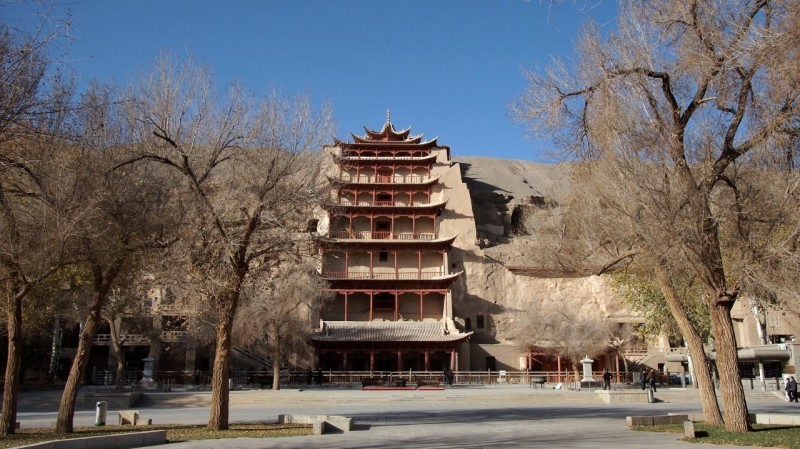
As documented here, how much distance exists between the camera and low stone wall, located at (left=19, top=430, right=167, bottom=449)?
9648 millimetres

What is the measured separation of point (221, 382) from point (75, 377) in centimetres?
330

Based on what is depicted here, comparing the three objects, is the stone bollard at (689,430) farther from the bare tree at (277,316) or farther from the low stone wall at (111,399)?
the bare tree at (277,316)

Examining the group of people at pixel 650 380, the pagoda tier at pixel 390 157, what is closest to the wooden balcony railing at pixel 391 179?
the pagoda tier at pixel 390 157

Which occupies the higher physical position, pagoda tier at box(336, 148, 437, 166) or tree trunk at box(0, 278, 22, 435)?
pagoda tier at box(336, 148, 437, 166)

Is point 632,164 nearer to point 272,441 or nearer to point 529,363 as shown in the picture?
point 272,441

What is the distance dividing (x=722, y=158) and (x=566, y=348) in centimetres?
2543

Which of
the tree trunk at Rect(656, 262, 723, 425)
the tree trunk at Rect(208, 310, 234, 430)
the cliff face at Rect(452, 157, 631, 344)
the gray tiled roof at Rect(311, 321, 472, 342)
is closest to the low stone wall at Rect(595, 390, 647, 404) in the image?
the tree trunk at Rect(656, 262, 723, 425)

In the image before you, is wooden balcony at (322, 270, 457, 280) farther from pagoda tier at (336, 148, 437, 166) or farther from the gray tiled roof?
pagoda tier at (336, 148, 437, 166)

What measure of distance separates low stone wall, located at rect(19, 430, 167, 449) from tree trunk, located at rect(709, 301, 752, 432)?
1121cm

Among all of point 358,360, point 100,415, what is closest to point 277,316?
point 358,360

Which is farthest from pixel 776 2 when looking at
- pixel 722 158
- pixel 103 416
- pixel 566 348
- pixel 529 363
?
pixel 529 363

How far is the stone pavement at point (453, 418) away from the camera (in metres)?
11.9

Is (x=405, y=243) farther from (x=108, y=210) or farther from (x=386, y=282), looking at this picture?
(x=108, y=210)

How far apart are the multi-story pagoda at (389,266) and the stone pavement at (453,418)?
522 inches
